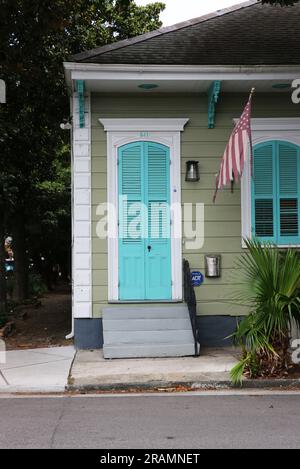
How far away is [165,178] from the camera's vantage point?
10000 mm

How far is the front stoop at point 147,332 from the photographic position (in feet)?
29.0

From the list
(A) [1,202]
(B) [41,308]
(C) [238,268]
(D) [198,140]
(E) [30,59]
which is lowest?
(B) [41,308]

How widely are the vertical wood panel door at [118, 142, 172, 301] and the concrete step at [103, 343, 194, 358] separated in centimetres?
115

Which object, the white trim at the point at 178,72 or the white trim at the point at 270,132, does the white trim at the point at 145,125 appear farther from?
the white trim at the point at 270,132

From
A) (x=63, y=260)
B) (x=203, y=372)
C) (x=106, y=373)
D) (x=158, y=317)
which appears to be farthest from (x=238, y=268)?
(x=63, y=260)

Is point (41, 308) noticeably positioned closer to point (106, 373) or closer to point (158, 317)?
point (158, 317)

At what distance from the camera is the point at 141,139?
10.0m

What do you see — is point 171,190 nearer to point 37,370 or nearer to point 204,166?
point 204,166

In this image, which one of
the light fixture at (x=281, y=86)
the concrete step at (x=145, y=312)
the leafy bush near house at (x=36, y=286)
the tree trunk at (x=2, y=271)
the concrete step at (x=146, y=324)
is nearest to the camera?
the concrete step at (x=146, y=324)

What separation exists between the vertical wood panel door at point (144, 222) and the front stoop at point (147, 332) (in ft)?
1.12

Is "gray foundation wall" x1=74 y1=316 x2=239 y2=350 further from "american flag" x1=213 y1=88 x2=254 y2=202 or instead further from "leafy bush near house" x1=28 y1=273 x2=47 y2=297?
"leafy bush near house" x1=28 y1=273 x2=47 y2=297

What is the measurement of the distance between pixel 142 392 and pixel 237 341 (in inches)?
59.5

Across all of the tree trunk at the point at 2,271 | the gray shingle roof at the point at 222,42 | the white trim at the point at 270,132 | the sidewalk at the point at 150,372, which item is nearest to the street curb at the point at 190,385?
the sidewalk at the point at 150,372
